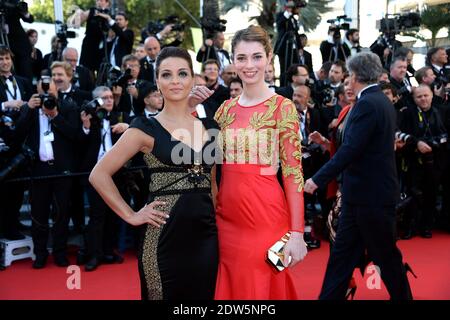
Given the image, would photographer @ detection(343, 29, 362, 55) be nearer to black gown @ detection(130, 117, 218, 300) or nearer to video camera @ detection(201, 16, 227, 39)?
video camera @ detection(201, 16, 227, 39)

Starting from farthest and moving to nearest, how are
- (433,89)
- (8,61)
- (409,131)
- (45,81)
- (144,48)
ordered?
(144,48) → (433,89) → (409,131) → (8,61) → (45,81)

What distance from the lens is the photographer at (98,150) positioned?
5271mm

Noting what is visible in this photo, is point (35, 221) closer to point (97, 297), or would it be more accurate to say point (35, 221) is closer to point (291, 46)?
point (97, 297)

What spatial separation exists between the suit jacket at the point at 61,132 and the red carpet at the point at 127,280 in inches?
38.3

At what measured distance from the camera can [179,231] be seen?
2402 millimetres

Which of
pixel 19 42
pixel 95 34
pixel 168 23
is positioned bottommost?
pixel 19 42

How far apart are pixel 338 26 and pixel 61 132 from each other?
191 inches

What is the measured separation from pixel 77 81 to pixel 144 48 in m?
1.35

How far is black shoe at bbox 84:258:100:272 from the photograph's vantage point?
16.9 ft

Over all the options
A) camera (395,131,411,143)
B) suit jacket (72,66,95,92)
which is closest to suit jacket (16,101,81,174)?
suit jacket (72,66,95,92)

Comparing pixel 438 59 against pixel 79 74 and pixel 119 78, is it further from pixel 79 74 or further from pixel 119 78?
pixel 79 74

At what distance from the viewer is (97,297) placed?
448 centimetres

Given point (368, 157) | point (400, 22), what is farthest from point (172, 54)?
point (400, 22)

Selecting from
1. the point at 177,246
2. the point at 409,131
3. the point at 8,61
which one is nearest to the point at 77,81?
the point at 8,61
